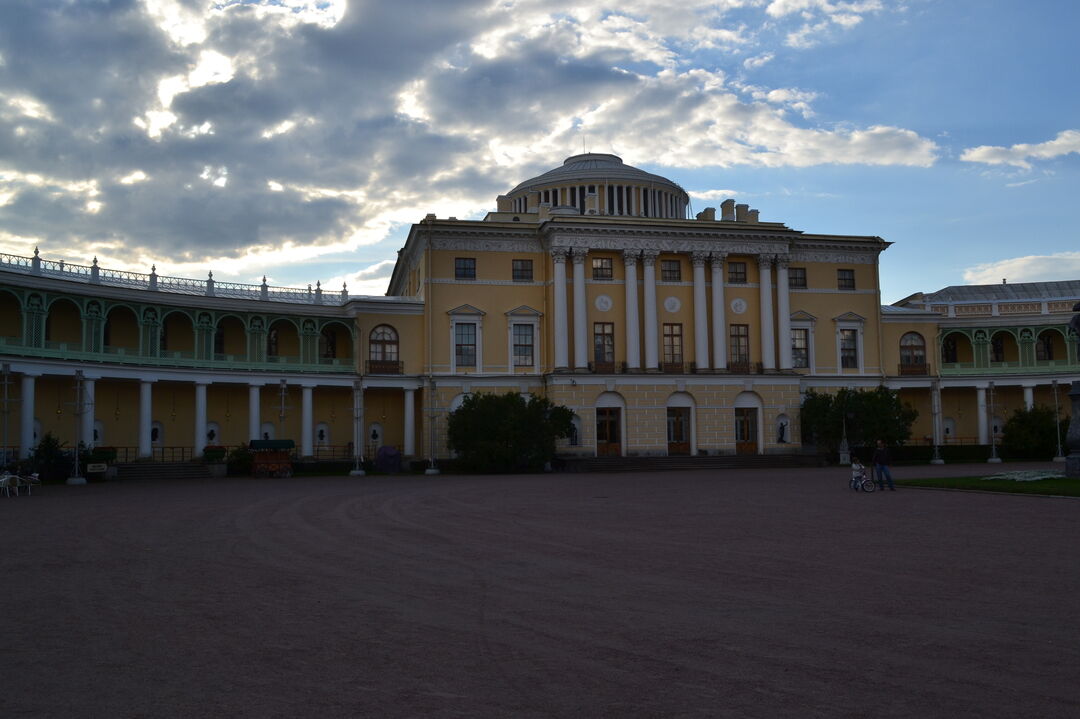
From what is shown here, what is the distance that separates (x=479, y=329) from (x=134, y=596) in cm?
4217

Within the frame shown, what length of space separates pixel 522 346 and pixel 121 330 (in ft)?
70.4

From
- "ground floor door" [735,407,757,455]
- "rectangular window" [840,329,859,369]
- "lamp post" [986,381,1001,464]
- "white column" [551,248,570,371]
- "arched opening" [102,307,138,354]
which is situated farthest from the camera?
"rectangular window" [840,329,859,369]

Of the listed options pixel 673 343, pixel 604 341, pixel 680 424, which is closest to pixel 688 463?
pixel 680 424

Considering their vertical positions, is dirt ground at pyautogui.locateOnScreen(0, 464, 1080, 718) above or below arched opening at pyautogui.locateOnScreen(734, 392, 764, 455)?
below

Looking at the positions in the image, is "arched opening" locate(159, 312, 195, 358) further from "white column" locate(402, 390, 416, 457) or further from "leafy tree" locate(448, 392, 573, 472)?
"leafy tree" locate(448, 392, 573, 472)

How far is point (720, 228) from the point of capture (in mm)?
53656

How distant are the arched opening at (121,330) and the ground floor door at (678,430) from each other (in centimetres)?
2905

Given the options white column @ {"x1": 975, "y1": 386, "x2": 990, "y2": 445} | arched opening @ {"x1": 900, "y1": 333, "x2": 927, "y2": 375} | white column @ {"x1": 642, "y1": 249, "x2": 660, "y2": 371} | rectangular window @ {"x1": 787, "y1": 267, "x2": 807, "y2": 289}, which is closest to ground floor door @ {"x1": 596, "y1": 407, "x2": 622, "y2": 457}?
white column @ {"x1": 642, "y1": 249, "x2": 660, "y2": 371}

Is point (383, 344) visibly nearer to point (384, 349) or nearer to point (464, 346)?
point (384, 349)

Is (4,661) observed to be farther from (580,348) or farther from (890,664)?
(580,348)

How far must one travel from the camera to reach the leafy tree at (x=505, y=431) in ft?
148

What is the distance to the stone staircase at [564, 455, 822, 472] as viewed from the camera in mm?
47688

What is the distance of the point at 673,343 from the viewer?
2122 inches

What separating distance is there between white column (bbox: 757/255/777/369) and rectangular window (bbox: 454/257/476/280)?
1693cm
